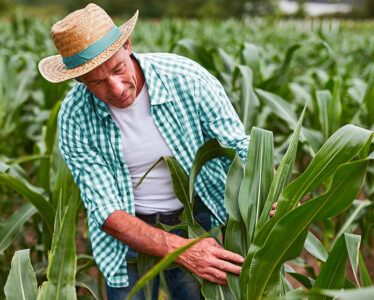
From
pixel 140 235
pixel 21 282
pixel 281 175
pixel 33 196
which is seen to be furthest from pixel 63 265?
pixel 33 196

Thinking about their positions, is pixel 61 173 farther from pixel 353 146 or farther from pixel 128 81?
pixel 353 146

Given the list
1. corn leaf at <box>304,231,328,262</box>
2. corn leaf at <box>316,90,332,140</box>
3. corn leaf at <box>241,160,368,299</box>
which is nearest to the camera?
corn leaf at <box>241,160,368,299</box>

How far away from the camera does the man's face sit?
3.65 ft

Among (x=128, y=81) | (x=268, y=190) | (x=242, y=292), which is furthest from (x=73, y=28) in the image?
(x=242, y=292)

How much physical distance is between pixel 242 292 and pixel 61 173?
844 mm

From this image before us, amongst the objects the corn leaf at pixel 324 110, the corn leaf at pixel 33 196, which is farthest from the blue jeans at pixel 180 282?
the corn leaf at pixel 324 110

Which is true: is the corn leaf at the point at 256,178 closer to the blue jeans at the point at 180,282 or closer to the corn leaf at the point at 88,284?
the blue jeans at the point at 180,282

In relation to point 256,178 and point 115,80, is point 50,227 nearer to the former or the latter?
point 115,80

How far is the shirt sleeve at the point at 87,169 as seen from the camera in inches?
49.2

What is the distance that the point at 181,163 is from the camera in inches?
50.8

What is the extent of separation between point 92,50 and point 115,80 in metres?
0.09

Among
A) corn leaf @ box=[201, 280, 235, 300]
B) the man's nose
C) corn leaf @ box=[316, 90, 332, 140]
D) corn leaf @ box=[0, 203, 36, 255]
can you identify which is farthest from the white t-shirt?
corn leaf @ box=[316, 90, 332, 140]

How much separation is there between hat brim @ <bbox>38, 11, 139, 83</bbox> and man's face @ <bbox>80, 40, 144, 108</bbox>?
0.02 metres

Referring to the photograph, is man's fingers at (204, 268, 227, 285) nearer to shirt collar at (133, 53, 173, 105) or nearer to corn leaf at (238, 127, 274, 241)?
corn leaf at (238, 127, 274, 241)
